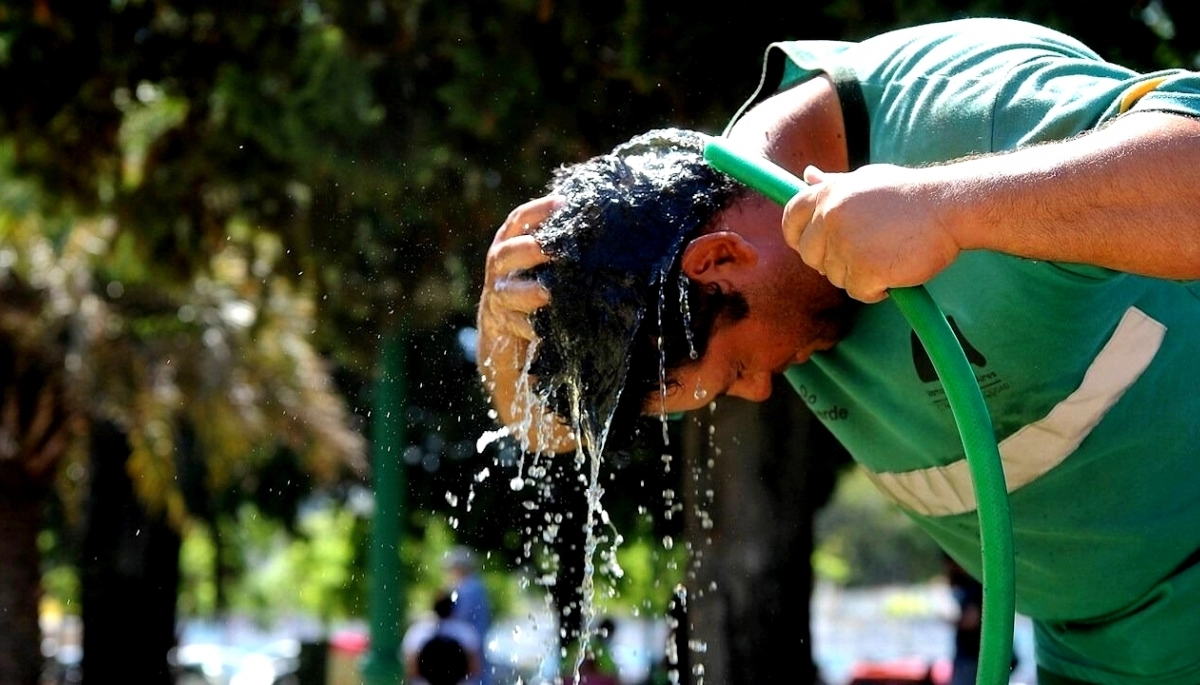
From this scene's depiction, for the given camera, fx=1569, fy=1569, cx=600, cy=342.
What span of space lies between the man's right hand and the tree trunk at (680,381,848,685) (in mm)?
3621

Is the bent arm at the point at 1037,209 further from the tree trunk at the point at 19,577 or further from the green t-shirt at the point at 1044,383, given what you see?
the tree trunk at the point at 19,577

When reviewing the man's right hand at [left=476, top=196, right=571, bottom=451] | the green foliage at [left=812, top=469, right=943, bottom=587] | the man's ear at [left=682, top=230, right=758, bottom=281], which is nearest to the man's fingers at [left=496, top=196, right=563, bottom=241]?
the man's right hand at [left=476, top=196, right=571, bottom=451]

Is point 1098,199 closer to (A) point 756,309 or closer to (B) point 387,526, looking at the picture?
(A) point 756,309

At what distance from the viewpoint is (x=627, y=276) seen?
201 cm

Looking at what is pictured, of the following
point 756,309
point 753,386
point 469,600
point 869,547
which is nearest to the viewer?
point 756,309

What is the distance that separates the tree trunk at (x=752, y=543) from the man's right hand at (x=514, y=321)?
→ 362 cm

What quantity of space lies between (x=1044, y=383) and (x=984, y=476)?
1.36 feet

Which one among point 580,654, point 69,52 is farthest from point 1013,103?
point 69,52

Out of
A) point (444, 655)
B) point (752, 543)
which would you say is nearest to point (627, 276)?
point (752, 543)

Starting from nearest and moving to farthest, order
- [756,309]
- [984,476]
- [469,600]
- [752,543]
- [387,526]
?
1. [984,476]
2. [756,309]
3. [752,543]
4. [469,600]
5. [387,526]

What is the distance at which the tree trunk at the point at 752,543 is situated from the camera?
6.03m

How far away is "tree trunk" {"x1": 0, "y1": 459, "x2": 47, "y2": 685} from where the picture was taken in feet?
35.1

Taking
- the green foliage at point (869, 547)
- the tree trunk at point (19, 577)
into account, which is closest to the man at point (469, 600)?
the tree trunk at point (19, 577)

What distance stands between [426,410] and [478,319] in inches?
305
